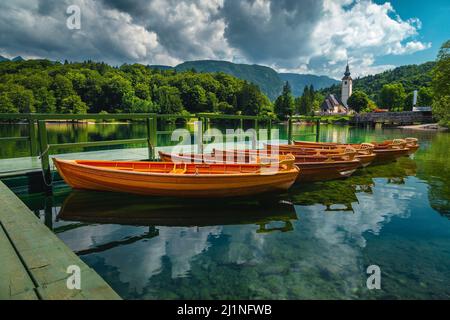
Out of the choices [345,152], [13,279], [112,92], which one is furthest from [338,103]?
[13,279]

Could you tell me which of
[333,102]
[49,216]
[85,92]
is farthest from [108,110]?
[333,102]

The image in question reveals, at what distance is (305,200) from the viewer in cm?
756

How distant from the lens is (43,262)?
2838 millimetres

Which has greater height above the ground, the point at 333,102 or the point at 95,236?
the point at 333,102

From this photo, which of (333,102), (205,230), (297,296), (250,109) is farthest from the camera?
(333,102)

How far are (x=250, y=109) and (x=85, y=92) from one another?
52534 millimetres

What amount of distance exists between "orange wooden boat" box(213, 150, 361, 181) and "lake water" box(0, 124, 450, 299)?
775 millimetres

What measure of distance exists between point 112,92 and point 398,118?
80039mm

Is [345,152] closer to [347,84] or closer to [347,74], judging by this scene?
[347,84]

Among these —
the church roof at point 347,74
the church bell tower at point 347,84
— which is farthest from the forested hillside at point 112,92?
the church roof at point 347,74

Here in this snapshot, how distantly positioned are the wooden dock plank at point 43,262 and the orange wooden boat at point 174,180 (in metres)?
2.51

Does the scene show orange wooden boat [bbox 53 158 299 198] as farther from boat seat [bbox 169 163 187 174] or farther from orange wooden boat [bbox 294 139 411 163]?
orange wooden boat [bbox 294 139 411 163]

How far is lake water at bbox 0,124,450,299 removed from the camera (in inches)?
143
